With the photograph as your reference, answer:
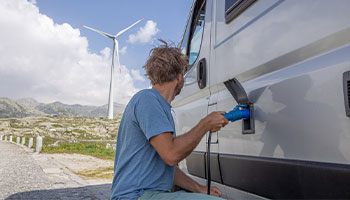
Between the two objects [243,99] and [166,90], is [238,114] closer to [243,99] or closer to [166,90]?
[243,99]

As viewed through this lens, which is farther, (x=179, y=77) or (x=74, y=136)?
(x=74, y=136)

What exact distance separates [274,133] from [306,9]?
0.55 meters

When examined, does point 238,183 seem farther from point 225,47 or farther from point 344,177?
point 225,47

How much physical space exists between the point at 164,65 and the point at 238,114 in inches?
19.2

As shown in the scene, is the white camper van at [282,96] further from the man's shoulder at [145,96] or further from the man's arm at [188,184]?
the man's shoulder at [145,96]

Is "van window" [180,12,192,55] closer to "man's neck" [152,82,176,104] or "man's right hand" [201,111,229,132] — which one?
"man's neck" [152,82,176,104]

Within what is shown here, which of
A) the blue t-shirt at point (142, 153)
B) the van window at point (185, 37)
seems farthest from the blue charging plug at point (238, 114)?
the van window at point (185, 37)

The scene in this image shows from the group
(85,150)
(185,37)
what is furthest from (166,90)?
(85,150)

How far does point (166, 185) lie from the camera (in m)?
1.53

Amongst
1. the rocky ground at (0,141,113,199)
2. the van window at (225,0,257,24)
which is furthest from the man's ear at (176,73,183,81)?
the rocky ground at (0,141,113,199)

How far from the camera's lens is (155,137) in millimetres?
1378

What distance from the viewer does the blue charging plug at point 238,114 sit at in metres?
1.45

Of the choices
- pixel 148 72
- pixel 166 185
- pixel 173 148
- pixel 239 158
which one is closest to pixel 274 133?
pixel 239 158

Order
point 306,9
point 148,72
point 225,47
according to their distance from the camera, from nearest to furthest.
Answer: point 306,9
point 148,72
point 225,47
